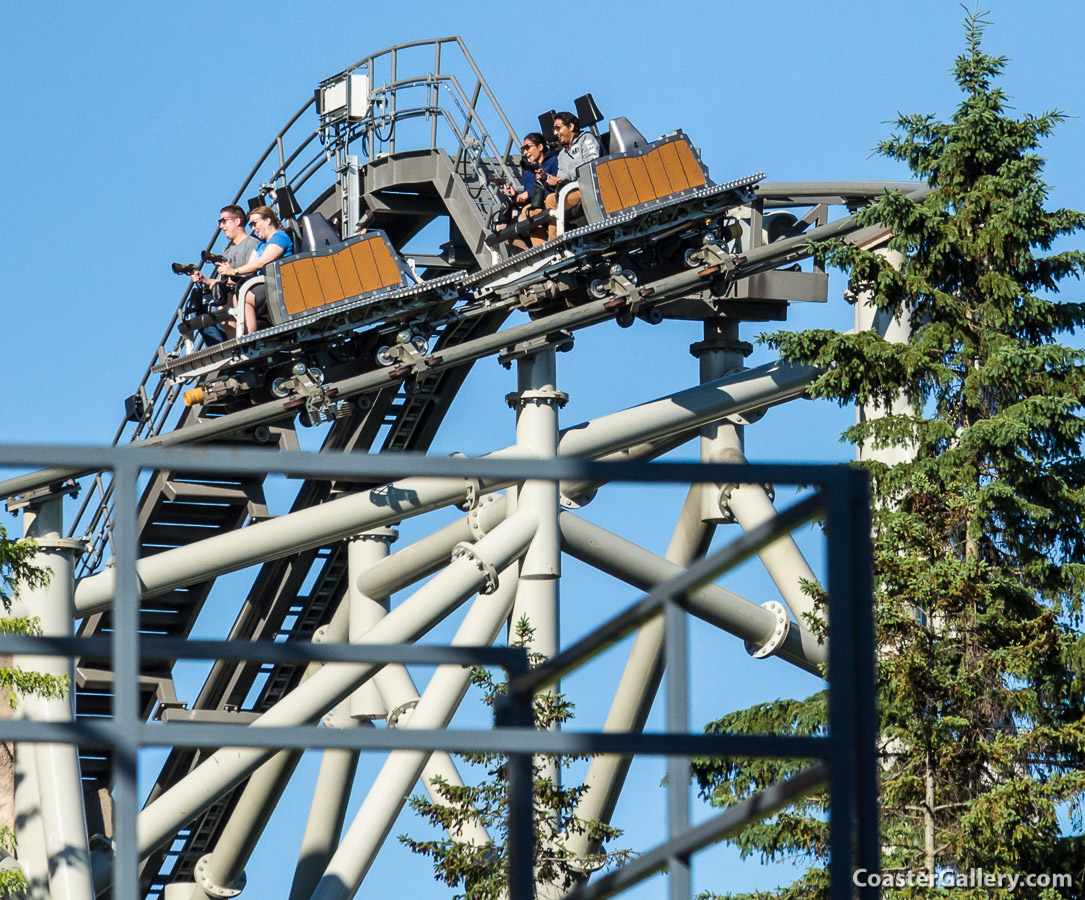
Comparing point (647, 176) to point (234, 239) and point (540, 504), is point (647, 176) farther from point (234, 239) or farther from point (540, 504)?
point (234, 239)

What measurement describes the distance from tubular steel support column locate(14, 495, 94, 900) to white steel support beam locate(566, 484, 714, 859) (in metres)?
3.88

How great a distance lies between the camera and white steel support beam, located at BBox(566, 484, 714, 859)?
17406 millimetres

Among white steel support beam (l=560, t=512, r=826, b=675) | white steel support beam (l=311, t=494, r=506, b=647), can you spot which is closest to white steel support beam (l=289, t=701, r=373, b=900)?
white steel support beam (l=311, t=494, r=506, b=647)

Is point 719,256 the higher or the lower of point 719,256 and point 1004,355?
the higher

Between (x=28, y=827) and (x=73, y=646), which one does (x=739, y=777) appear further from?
(x=73, y=646)

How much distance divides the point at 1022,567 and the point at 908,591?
1.56 metres

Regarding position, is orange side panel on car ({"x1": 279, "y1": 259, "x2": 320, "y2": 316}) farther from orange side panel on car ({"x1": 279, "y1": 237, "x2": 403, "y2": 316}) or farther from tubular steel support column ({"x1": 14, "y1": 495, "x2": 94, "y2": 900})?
tubular steel support column ({"x1": 14, "y1": 495, "x2": 94, "y2": 900})

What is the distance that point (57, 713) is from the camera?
50.8ft

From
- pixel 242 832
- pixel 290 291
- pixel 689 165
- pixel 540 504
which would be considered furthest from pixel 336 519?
pixel 242 832

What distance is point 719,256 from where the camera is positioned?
685 inches

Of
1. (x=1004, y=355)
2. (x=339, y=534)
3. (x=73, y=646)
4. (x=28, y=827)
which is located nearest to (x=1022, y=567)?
(x=1004, y=355)

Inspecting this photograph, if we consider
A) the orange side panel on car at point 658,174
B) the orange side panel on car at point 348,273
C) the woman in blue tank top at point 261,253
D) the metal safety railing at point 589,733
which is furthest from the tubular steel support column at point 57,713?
the metal safety railing at point 589,733

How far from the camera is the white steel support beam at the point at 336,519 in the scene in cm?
1744

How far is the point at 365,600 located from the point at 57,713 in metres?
4.38
